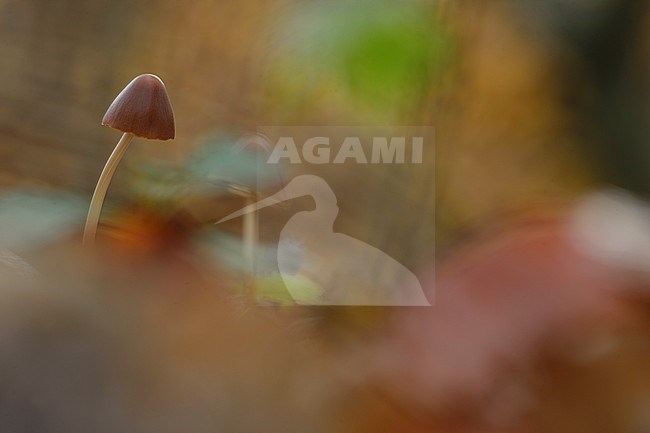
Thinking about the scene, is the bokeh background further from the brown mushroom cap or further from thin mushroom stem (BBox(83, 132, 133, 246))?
the brown mushroom cap

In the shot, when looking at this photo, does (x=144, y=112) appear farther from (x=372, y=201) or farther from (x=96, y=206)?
(x=372, y=201)

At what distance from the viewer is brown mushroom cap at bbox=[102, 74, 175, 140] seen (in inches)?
38.2

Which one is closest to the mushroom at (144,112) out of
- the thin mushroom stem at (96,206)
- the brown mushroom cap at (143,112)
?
the brown mushroom cap at (143,112)

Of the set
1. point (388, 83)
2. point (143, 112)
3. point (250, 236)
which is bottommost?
point (250, 236)

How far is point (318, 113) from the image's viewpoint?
3.71 ft

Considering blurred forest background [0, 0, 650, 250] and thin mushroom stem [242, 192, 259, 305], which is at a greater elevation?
blurred forest background [0, 0, 650, 250]

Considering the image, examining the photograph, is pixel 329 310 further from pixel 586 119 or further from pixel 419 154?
pixel 586 119

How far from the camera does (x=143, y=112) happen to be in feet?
3.19

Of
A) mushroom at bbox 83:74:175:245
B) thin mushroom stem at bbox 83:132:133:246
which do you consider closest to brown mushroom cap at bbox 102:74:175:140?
mushroom at bbox 83:74:175:245

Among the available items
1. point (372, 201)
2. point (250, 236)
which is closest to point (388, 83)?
point (372, 201)

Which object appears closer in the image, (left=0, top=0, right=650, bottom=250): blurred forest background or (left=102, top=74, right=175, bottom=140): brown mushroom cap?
(left=102, top=74, right=175, bottom=140): brown mushroom cap

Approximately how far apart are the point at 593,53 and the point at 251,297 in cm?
79

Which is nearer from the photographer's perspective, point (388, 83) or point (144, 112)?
point (144, 112)

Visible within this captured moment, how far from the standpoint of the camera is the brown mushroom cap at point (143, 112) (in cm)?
97
